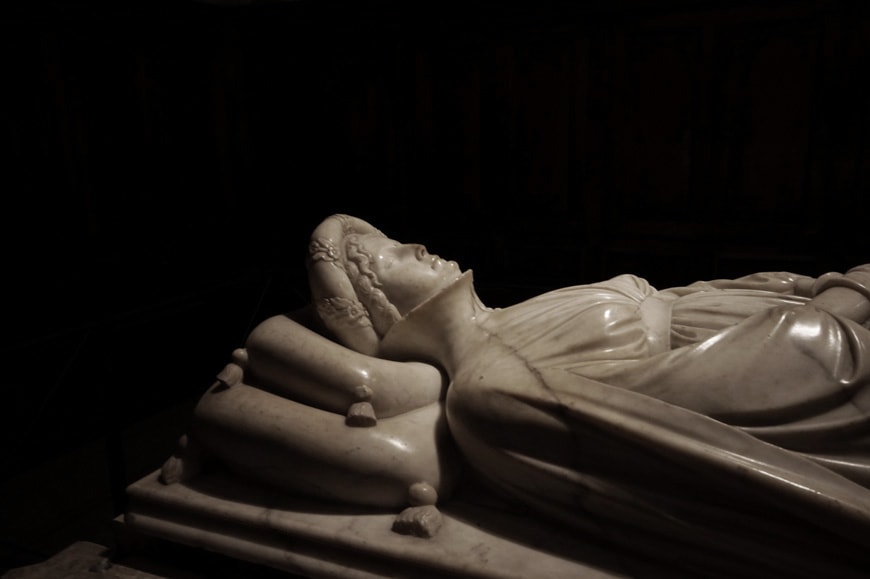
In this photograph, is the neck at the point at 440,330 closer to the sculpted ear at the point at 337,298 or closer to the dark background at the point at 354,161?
the sculpted ear at the point at 337,298

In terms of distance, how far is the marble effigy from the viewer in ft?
5.50

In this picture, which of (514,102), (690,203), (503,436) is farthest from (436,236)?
(503,436)

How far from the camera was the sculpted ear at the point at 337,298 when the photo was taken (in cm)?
228

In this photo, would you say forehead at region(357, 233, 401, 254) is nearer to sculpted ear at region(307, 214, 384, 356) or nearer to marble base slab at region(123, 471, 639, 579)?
sculpted ear at region(307, 214, 384, 356)

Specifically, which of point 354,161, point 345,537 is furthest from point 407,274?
point 354,161

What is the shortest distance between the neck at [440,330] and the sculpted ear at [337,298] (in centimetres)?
8

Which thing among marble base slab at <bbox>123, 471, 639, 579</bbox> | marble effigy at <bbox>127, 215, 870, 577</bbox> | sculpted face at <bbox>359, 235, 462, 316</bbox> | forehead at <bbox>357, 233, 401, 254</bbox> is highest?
forehead at <bbox>357, 233, 401, 254</bbox>

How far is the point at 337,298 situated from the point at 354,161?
7.87ft

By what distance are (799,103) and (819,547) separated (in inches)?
107

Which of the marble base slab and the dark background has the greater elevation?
the dark background

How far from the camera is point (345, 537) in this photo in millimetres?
1915

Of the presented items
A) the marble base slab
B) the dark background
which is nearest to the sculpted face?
the marble base slab

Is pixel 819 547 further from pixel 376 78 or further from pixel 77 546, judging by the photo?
pixel 376 78

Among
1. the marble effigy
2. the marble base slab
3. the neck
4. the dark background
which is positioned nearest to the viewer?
the marble effigy
